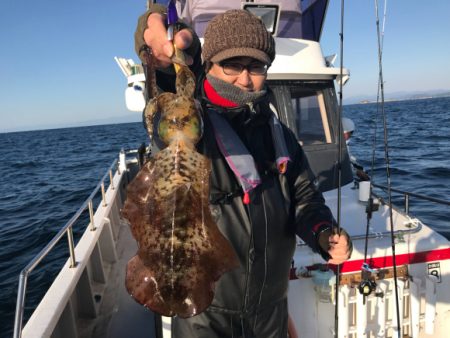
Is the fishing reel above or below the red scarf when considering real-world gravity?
below

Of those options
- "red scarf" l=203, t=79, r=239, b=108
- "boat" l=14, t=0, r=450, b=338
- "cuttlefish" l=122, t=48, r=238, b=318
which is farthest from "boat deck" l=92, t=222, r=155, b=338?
"red scarf" l=203, t=79, r=239, b=108

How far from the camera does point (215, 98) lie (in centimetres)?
208

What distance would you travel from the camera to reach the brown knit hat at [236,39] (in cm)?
196

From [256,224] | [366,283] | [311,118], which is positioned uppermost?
[311,118]

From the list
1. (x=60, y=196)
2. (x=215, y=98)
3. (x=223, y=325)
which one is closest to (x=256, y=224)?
(x=223, y=325)

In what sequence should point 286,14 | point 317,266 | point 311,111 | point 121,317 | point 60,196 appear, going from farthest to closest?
point 60,196
point 286,14
point 311,111
point 121,317
point 317,266

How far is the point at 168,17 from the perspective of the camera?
5.54ft

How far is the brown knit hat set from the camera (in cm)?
196

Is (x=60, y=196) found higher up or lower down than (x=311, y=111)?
lower down

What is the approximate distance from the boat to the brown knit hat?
951mm

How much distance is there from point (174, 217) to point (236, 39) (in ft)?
3.71

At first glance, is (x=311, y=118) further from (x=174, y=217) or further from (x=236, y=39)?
(x=174, y=217)

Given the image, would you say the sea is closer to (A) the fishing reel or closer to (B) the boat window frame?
(B) the boat window frame

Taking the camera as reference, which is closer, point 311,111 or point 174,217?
point 174,217
